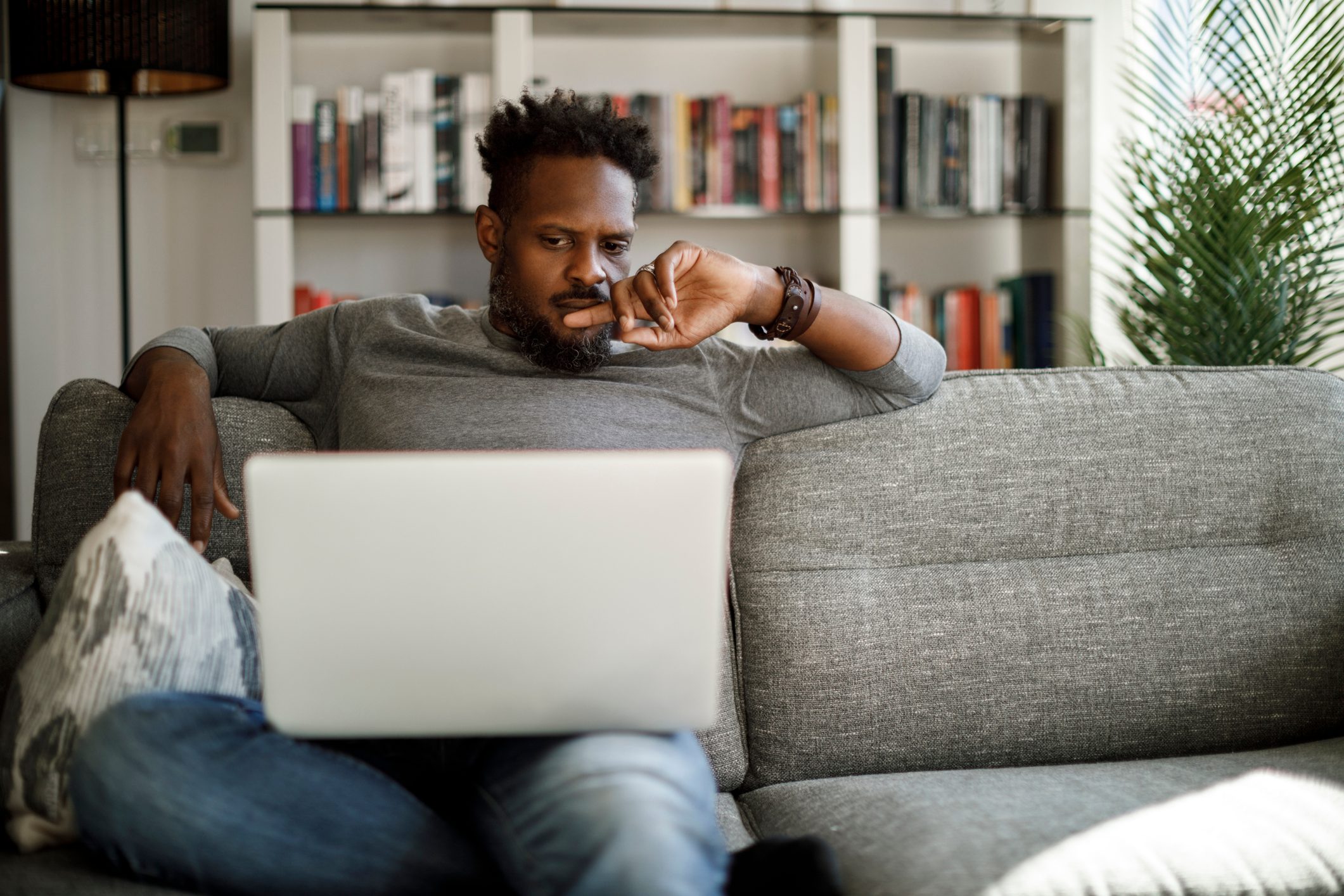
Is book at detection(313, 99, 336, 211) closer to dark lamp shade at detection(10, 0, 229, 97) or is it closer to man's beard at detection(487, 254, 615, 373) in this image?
dark lamp shade at detection(10, 0, 229, 97)

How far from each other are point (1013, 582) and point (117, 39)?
224cm

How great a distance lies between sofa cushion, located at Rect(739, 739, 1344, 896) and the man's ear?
887 millimetres

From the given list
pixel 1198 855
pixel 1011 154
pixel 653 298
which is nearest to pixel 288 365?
pixel 653 298

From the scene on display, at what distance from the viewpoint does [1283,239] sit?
2297 mm

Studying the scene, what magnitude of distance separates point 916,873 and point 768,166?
7.26 ft

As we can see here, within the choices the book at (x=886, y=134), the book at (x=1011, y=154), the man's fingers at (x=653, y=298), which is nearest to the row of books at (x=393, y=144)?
the book at (x=886, y=134)

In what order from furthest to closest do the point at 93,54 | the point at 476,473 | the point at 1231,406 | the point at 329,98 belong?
the point at 329,98 < the point at 93,54 < the point at 1231,406 < the point at 476,473

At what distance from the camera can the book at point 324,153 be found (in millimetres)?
2793

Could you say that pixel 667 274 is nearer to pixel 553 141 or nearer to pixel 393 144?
pixel 553 141

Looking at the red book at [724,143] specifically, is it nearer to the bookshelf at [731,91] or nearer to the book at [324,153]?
the bookshelf at [731,91]

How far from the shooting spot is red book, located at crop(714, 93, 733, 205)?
9.47 feet

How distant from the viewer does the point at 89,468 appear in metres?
1.43

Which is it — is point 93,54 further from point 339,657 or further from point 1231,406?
point 1231,406

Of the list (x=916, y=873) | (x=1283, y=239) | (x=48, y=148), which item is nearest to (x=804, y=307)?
(x=916, y=873)
